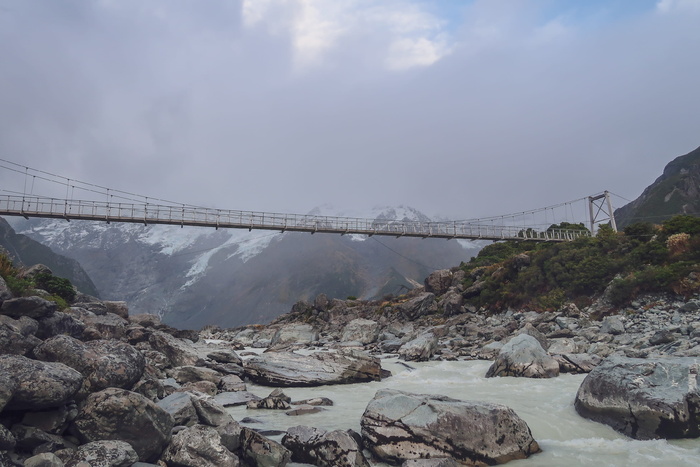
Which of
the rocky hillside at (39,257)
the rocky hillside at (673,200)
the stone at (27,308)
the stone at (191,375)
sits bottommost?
the stone at (191,375)

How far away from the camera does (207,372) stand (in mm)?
13250

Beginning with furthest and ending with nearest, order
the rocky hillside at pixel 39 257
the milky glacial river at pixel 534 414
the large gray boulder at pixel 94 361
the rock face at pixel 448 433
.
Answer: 1. the rocky hillside at pixel 39 257
2. the large gray boulder at pixel 94 361
3. the milky glacial river at pixel 534 414
4. the rock face at pixel 448 433

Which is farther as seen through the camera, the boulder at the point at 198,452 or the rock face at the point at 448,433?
the rock face at the point at 448,433

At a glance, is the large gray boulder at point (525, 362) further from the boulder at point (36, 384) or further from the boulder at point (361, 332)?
the boulder at point (361, 332)

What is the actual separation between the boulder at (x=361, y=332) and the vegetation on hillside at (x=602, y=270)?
8.68 metres

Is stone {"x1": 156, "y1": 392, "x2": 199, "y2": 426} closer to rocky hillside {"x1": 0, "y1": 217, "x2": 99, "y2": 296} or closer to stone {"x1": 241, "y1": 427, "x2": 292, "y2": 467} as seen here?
stone {"x1": 241, "y1": 427, "x2": 292, "y2": 467}

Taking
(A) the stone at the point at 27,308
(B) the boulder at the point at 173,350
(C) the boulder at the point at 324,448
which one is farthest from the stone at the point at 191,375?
(C) the boulder at the point at 324,448

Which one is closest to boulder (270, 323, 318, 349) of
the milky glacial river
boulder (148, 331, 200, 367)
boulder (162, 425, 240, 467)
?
boulder (148, 331, 200, 367)

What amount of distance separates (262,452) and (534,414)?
619cm

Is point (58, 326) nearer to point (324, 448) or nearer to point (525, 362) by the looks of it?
point (324, 448)

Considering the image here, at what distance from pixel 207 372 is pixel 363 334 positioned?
825 inches

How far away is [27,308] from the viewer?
395 inches

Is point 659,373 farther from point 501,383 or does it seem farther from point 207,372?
point 207,372

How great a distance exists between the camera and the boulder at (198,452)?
244 inches
